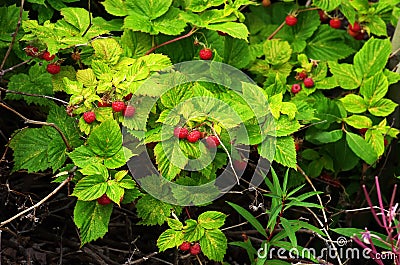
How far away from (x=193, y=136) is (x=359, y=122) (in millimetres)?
612

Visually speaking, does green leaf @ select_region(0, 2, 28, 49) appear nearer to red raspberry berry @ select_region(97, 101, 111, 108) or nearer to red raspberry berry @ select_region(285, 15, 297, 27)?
red raspberry berry @ select_region(97, 101, 111, 108)

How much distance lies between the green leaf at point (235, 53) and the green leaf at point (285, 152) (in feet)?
0.99

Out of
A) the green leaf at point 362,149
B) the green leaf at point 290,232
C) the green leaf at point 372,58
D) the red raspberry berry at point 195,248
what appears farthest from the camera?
the green leaf at point 372,58

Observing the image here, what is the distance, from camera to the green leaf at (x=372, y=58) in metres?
1.77

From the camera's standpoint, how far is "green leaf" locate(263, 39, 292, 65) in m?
1.83

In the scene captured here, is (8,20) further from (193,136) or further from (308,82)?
(308,82)

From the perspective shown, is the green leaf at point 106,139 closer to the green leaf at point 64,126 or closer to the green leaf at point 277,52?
the green leaf at point 64,126

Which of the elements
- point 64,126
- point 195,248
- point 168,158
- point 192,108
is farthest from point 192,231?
point 64,126

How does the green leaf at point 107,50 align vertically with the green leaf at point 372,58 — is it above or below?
above

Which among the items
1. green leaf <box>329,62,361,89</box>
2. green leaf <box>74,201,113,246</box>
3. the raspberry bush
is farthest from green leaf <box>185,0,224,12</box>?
green leaf <box>74,201,113,246</box>

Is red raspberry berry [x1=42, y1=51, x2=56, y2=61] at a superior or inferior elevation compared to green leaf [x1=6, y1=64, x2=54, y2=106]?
A: superior

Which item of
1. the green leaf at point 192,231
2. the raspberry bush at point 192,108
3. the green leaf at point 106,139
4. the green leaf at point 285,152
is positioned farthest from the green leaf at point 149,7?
the green leaf at point 192,231

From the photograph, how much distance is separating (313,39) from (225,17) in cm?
49

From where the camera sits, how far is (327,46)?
1958mm
